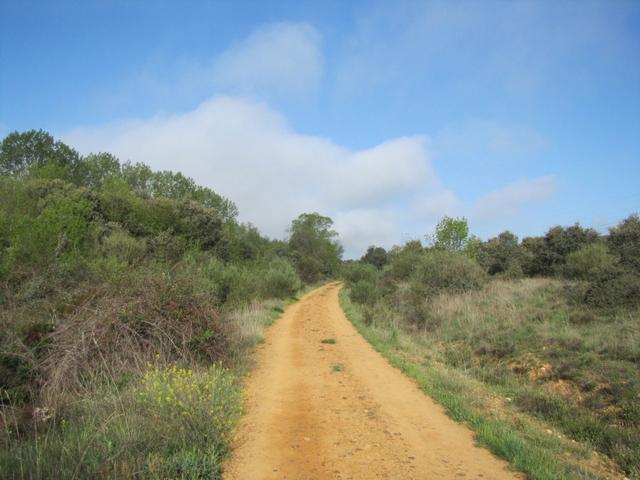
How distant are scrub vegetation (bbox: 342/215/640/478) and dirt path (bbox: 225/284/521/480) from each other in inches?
23.6

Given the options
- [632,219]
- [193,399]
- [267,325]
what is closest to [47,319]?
[193,399]

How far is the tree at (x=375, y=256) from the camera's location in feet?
243

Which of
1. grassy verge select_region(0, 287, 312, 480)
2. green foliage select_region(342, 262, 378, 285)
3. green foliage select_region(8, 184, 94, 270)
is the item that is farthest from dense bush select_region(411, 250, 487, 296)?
green foliage select_region(8, 184, 94, 270)

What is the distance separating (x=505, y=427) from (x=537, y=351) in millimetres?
5913

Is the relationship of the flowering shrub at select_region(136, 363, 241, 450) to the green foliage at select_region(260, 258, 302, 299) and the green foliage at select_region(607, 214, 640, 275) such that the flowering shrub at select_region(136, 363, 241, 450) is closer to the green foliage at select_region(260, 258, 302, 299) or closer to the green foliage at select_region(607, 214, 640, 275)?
the green foliage at select_region(260, 258, 302, 299)

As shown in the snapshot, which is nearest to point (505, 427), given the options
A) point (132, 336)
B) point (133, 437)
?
point (133, 437)

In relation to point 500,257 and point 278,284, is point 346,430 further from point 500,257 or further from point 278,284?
point 500,257

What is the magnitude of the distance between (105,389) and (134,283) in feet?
10.1

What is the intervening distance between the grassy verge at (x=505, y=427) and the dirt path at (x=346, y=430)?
0.85ft

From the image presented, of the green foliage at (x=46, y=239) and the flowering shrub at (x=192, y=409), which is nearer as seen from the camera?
the flowering shrub at (x=192, y=409)

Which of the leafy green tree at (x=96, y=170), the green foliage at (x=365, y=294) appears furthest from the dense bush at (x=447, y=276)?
the leafy green tree at (x=96, y=170)

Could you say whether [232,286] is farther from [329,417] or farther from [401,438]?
[401,438]

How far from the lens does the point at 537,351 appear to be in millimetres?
10898

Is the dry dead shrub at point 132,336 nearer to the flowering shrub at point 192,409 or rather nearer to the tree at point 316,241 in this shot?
the flowering shrub at point 192,409
